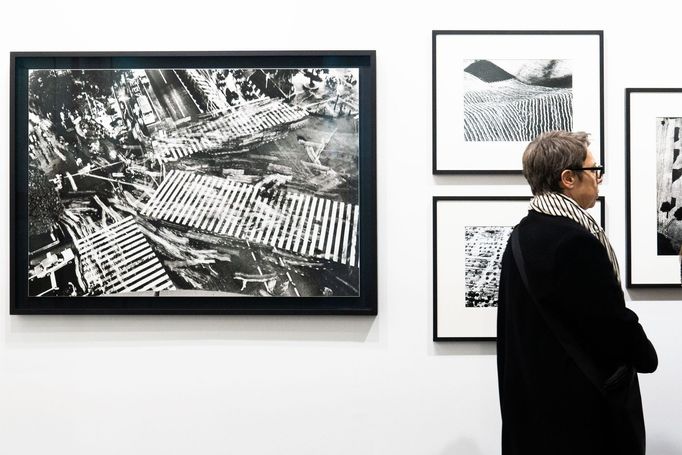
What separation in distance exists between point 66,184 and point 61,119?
6.7 inches

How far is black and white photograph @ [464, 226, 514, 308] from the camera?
143 centimetres

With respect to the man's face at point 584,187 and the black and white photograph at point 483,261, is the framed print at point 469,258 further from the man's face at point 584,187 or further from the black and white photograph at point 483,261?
the man's face at point 584,187

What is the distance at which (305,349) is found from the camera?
1.44 metres

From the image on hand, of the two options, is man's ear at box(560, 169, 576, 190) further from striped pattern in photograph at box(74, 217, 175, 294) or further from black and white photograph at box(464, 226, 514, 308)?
striped pattern in photograph at box(74, 217, 175, 294)

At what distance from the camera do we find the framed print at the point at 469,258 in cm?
143

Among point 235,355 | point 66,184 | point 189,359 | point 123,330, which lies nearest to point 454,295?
point 235,355

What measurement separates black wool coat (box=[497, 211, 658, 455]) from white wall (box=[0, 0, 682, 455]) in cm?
37

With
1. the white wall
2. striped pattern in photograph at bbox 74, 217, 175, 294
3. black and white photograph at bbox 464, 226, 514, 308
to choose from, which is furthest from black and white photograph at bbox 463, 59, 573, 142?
striped pattern in photograph at bbox 74, 217, 175, 294

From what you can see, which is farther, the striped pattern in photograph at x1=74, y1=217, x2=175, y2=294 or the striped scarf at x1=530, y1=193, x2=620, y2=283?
the striped pattern in photograph at x1=74, y1=217, x2=175, y2=294

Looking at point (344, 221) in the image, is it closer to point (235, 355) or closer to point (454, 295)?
point (454, 295)

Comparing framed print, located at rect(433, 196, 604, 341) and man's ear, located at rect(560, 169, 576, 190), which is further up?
man's ear, located at rect(560, 169, 576, 190)

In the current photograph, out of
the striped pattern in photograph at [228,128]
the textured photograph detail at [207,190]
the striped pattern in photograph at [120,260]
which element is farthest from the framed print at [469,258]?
the striped pattern in photograph at [120,260]

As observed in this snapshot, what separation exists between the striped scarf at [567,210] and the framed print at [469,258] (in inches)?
13.2

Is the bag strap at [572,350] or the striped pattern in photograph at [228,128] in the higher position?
the striped pattern in photograph at [228,128]
